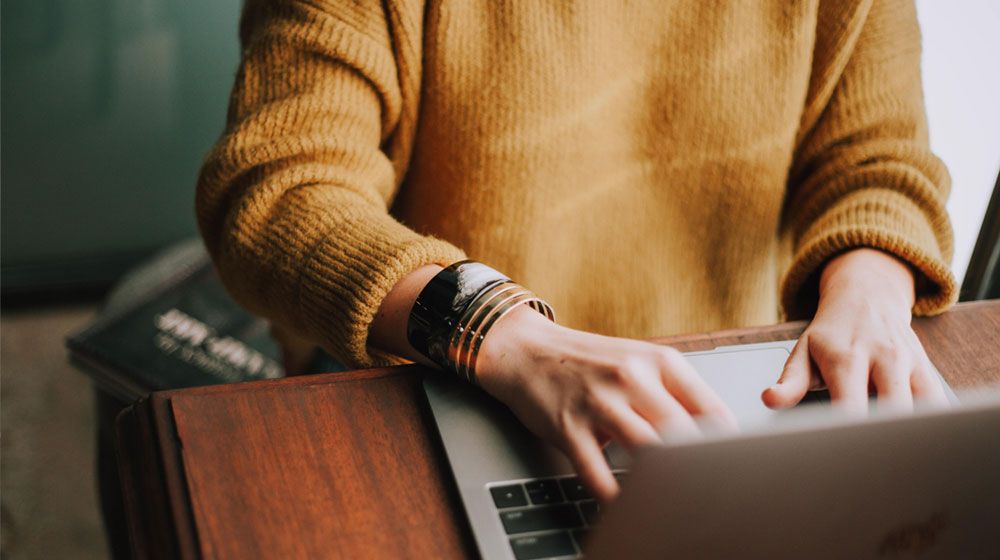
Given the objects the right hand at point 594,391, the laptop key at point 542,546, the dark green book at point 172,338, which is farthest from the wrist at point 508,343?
the dark green book at point 172,338

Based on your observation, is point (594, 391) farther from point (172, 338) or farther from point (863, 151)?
point (172, 338)

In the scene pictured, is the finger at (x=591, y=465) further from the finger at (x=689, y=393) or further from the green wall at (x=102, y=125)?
the green wall at (x=102, y=125)

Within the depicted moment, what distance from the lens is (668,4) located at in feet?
2.35

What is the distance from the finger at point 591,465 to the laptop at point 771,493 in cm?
1

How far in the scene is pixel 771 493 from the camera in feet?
1.05

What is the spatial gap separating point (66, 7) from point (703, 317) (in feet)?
4.33

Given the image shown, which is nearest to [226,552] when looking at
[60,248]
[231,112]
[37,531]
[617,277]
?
[231,112]

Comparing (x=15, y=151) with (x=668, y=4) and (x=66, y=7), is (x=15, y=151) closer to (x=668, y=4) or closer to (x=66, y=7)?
(x=66, y=7)

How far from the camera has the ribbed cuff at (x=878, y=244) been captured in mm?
600

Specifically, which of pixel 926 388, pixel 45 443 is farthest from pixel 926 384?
pixel 45 443

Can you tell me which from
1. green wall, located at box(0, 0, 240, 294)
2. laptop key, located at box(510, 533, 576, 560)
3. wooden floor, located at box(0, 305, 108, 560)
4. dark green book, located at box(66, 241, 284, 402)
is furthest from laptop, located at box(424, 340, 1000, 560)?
green wall, located at box(0, 0, 240, 294)

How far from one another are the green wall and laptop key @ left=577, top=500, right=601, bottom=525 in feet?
4.71

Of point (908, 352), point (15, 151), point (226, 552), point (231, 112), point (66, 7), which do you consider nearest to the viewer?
point (226, 552)

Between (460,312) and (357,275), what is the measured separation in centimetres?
8
